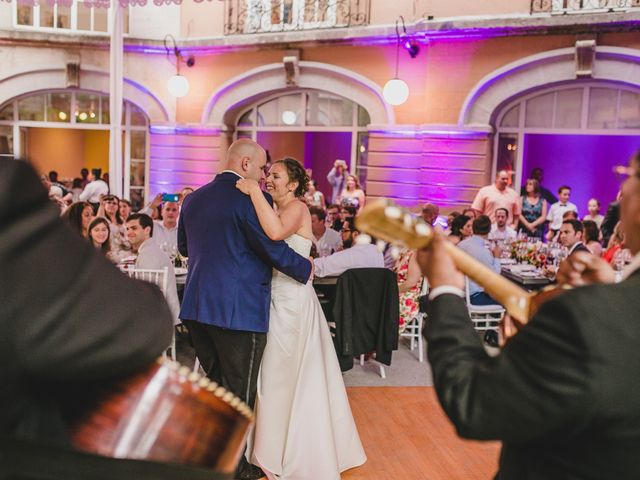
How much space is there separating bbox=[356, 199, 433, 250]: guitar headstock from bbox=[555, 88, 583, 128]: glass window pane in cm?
1053

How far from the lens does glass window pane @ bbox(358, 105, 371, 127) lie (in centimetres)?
1235

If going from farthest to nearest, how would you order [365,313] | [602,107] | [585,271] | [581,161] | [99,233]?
[581,161] < [602,107] < [99,233] < [365,313] < [585,271]

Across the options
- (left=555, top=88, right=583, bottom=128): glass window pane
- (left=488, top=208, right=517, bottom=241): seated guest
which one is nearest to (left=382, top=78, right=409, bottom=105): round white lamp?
(left=555, top=88, right=583, bottom=128): glass window pane

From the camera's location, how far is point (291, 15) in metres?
12.2

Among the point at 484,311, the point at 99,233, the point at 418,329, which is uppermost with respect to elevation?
the point at 99,233

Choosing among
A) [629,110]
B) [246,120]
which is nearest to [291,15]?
[246,120]

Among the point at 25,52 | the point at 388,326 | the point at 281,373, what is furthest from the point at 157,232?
the point at 25,52

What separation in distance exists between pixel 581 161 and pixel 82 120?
10539 millimetres

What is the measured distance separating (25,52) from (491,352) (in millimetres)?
13655

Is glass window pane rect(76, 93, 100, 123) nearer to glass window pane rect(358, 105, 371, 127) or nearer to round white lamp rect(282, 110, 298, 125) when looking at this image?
round white lamp rect(282, 110, 298, 125)

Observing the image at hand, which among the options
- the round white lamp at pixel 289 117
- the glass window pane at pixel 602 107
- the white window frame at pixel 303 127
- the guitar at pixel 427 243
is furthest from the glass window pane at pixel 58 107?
the guitar at pixel 427 243

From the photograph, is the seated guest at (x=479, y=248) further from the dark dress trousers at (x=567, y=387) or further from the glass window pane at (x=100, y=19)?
the glass window pane at (x=100, y=19)

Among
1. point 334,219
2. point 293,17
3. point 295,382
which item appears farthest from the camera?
point 293,17

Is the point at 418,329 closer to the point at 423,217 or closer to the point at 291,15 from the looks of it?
the point at 423,217
